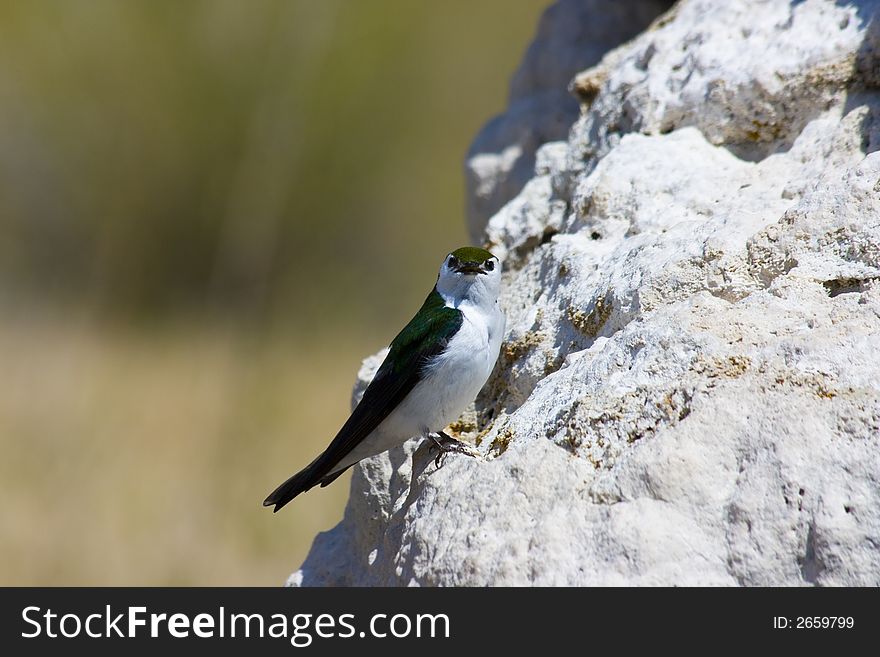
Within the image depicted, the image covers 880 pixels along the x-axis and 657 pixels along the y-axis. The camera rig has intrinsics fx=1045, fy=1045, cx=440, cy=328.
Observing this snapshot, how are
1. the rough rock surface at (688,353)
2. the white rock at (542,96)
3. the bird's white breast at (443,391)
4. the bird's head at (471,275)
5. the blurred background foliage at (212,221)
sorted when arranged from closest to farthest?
the rough rock surface at (688,353)
the bird's white breast at (443,391)
the bird's head at (471,275)
the white rock at (542,96)
the blurred background foliage at (212,221)

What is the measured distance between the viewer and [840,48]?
3.08m

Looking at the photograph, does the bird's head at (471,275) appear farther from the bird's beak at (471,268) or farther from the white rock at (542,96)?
the white rock at (542,96)

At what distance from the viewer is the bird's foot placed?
268cm

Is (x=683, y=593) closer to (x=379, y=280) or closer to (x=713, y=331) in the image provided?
(x=713, y=331)

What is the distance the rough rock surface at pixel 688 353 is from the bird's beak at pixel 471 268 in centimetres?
16

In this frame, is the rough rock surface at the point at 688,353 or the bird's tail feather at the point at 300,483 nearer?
the rough rock surface at the point at 688,353

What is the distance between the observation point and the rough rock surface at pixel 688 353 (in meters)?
1.99

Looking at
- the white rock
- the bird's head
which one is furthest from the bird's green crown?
the white rock

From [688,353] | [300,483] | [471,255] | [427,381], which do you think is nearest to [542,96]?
[471,255]

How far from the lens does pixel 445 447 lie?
2.78 meters

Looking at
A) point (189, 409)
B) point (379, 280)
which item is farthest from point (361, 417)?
point (379, 280)

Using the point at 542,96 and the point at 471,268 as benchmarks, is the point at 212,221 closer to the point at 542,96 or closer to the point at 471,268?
the point at 542,96

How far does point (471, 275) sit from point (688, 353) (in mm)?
1088

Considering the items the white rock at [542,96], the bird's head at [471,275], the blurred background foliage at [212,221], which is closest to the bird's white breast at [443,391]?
the bird's head at [471,275]
